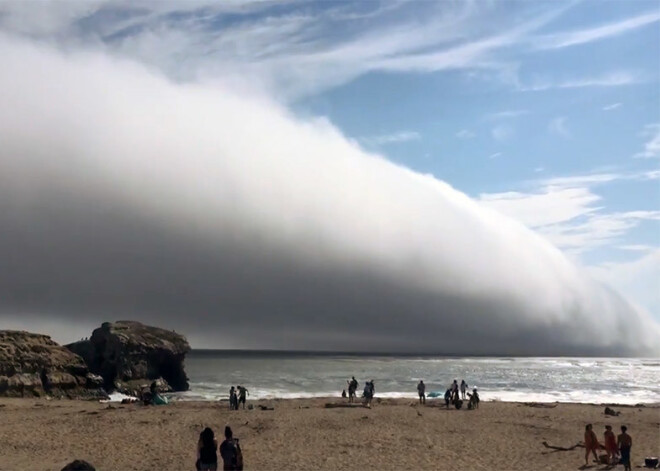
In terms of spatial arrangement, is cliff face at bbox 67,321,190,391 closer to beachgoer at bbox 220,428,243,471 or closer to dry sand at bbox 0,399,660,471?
dry sand at bbox 0,399,660,471

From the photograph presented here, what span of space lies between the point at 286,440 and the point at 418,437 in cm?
587

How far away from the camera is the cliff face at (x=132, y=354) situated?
5972 centimetres

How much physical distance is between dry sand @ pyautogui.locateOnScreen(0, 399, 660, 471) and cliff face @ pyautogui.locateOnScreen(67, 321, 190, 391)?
2137 cm

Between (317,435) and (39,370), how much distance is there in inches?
1237

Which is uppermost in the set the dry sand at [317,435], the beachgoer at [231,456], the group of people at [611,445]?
the beachgoer at [231,456]

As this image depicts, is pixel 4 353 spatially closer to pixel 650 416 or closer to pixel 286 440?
pixel 286 440

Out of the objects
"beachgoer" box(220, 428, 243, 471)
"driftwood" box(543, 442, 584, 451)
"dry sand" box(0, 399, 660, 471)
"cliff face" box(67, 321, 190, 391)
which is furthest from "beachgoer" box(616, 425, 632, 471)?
Result: "cliff face" box(67, 321, 190, 391)

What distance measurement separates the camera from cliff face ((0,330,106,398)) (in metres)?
45.7

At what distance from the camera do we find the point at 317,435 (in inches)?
1048

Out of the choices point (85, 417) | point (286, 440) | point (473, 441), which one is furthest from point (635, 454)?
point (85, 417)

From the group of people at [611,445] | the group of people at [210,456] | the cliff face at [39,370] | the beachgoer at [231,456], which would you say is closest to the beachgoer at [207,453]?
the group of people at [210,456]

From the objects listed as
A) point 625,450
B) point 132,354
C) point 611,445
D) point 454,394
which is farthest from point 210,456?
point 132,354

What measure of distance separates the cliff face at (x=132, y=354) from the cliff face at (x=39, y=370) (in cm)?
838

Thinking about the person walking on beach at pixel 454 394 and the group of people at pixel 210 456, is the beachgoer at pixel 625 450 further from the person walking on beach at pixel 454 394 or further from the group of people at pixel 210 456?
the person walking on beach at pixel 454 394
